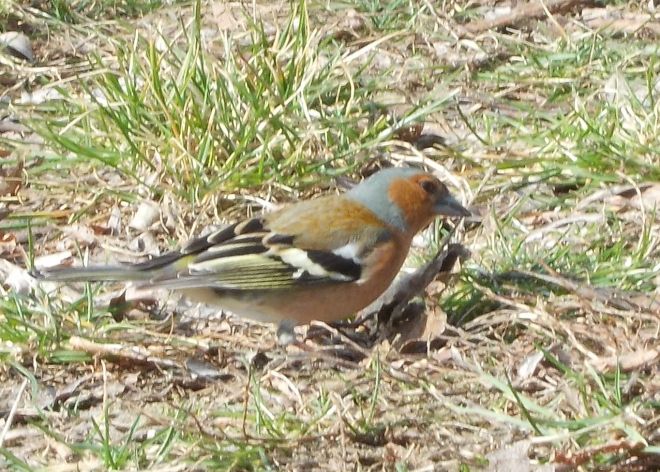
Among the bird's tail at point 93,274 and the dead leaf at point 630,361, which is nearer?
the dead leaf at point 630,361

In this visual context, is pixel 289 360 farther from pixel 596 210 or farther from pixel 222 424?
pixel 596 210

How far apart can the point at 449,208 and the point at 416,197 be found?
0.15 meters

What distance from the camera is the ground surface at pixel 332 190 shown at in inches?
159

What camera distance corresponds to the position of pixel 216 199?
581cm

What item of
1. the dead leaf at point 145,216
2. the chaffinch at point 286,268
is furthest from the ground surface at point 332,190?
the chaffinch at point 286,268

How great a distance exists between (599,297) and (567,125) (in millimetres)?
1628

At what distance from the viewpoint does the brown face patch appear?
5.21 meters

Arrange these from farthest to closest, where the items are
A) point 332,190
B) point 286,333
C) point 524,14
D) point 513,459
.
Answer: point 524,14 < point 332,190 < point 286,333 < point 513,459

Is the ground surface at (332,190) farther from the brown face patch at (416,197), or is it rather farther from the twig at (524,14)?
the brown face patch at (416,197)

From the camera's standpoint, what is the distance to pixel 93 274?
15.6 ft

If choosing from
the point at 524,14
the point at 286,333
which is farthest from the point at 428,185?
the point at 524,14

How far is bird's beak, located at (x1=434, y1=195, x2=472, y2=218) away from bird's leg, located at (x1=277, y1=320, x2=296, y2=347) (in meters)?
0.80

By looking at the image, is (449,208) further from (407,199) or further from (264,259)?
(264,259)

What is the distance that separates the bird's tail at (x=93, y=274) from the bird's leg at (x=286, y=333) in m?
0.52
